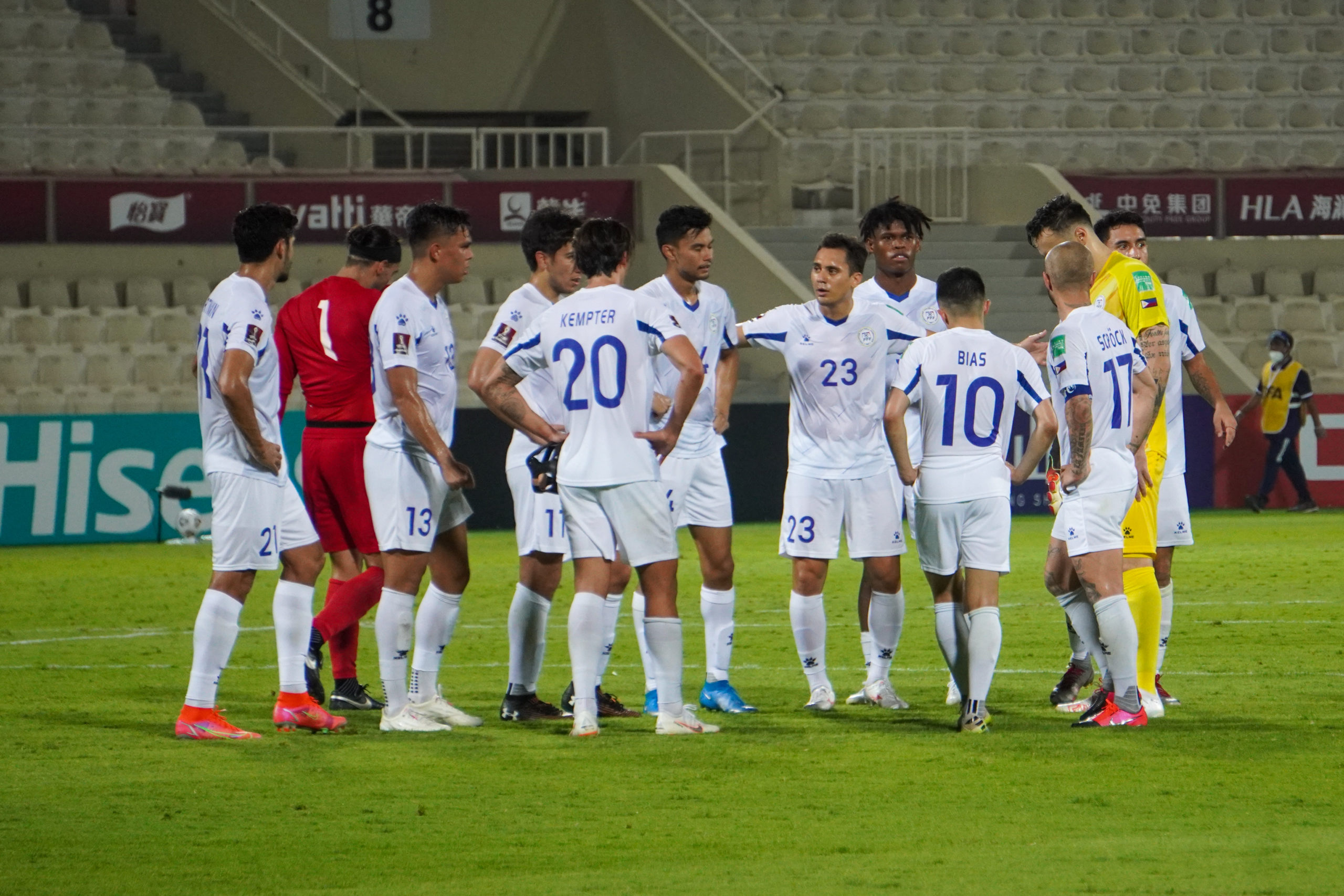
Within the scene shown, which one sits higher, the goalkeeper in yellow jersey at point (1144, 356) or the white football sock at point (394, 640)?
the goalkeeper in yellow jersey at point (1144, 356)

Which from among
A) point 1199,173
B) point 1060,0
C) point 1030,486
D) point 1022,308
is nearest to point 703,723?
point 1030,486

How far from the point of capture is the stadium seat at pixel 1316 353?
75.2 feet

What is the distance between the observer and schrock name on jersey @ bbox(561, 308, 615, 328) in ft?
23.3

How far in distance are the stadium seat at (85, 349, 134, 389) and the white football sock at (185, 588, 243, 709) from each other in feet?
45.4

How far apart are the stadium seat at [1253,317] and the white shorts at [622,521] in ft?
58.0

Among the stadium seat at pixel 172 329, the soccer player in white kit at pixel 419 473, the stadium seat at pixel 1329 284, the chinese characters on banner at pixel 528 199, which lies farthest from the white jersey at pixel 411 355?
the stadium seat at pixel 1329 284

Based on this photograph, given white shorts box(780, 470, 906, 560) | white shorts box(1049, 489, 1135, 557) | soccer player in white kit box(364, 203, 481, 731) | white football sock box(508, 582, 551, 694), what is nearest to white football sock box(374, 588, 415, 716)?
soccer player in white kit box(364, 203, 481, 731)

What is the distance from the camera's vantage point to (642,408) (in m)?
7.20

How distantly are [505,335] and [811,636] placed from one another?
76.5 inches

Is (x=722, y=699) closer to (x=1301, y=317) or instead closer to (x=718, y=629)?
(x=718, y=629)

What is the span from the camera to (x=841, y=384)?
26.4 ft

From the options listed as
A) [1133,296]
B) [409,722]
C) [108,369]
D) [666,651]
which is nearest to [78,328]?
[108,369]

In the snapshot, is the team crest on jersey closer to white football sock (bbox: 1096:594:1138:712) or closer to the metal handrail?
white football sock (bbox: 1096:594:1138:712)

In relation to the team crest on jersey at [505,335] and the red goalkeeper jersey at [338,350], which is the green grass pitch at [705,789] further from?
the team crest on jersey at [505,335]
